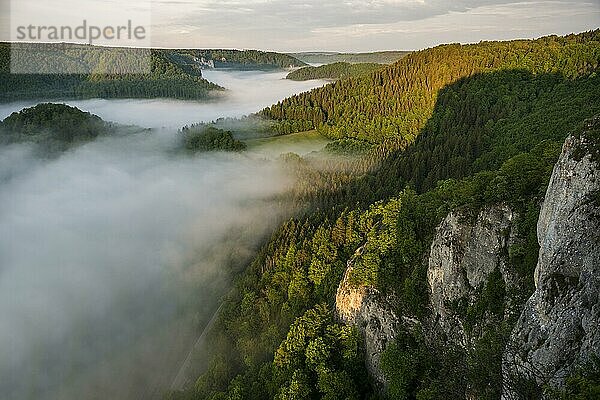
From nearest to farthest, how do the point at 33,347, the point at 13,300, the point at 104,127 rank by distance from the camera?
the point at 33,347 < the point at 13,300 < the point at 104,127

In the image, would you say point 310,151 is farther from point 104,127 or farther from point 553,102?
point 104,127

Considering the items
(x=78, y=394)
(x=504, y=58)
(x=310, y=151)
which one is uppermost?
(x=504, y=58)

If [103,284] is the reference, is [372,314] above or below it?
above

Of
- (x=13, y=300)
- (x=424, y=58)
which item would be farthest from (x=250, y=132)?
(x=13, y=300)

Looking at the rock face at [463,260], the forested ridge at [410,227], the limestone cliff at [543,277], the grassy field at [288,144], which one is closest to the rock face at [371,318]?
the forested ridge at [410,227]

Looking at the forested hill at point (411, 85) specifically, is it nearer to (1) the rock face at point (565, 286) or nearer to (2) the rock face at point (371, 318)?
(2) the rock face at point (371, 318)

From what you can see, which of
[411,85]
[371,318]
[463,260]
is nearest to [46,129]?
[411,85]

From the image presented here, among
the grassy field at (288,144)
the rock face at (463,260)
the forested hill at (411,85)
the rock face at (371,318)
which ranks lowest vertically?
the rock face at (371,318)
